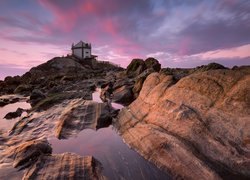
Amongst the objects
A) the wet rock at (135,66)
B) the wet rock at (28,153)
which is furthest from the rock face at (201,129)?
the wet rock at (135,66)

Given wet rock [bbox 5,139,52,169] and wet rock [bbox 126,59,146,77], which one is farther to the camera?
wet rock [bbox 126,59,146,77]

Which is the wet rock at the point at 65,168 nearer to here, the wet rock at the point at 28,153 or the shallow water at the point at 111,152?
the wet rock at the point at 28,153

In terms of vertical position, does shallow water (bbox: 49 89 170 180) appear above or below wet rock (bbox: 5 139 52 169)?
below

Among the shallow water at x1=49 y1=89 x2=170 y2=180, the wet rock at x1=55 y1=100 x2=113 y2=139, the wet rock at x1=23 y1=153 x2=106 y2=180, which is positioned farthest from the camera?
the wet rock at x1=55 y1=100 x2=113 y2=139

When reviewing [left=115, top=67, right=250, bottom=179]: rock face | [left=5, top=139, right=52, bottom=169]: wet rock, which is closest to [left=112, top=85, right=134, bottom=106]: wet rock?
[left=115, top=67, right=250, bottom=179]: rock face

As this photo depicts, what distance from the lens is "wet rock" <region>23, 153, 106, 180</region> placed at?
20.8 feet

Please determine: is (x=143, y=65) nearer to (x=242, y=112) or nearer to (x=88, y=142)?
(x=88, y=142)

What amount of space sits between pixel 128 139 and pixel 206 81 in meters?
4.23

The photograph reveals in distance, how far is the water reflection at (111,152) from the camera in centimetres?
727

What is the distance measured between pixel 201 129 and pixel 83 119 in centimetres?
715

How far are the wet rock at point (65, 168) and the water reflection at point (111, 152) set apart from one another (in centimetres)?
61

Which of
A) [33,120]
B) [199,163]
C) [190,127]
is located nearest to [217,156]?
[199,163]

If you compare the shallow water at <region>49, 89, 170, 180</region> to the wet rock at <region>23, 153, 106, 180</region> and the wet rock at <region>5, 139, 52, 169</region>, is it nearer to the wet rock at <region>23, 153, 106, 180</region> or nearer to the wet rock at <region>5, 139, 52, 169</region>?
the wet rock at <region>23, 153, 106, 180</region>

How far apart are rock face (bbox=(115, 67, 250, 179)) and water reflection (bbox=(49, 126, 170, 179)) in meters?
0.35
